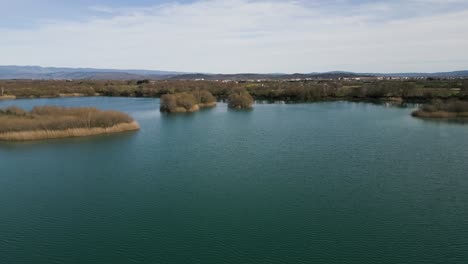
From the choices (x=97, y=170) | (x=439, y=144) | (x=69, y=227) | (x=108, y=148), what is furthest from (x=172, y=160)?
(x=439, y=144)

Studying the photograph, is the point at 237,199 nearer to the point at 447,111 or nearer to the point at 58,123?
the point at 58,123

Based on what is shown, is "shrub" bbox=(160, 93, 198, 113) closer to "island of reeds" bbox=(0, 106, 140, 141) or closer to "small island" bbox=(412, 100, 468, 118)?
"island of reeds" bbox=(0, 106, 140, 141)

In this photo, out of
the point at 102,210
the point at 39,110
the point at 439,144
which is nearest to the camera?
the point at 102,210

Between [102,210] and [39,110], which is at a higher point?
[39,110]

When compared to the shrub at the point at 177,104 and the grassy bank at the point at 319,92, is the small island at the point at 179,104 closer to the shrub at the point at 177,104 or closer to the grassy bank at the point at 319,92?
the shrub at the point at 177,104

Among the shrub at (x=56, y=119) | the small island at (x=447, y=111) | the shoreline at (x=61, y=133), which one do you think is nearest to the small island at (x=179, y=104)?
the shrub at (x=56, y=119)

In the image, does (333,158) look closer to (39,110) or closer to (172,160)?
(172,160)

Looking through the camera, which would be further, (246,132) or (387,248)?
(246,132)
